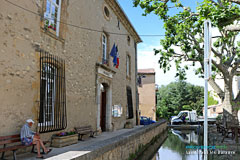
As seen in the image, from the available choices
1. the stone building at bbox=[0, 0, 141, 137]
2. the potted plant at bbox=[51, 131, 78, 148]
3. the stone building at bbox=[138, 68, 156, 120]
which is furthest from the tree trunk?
the stone building at bbox=[138, 68, 156, 120]

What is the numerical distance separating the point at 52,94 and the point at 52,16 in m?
2.67

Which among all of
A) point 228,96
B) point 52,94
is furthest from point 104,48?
point 228,96

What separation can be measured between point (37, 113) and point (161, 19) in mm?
8307

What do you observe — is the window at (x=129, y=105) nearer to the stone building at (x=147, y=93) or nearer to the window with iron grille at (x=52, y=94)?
the window with iron grille at (x=52, y=94)

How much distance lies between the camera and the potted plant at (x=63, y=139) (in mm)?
6402

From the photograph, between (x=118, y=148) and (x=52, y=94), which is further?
(x=52, y=94)

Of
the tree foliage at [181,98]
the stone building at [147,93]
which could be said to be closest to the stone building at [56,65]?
the stone building at [147,93]

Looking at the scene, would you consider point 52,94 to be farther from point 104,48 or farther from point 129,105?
point 129,105

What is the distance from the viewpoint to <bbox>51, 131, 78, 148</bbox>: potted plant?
6.40 m

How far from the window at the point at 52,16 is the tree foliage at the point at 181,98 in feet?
→ 99.5

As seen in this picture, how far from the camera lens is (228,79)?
13109 millimetres

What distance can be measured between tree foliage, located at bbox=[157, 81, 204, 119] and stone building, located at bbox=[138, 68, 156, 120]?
27.2ft

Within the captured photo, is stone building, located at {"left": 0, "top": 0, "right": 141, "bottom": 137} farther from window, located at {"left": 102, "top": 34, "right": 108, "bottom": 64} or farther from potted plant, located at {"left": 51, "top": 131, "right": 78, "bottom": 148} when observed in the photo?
potted plant, located at {"left": 51, "top": 131, "right": 78, "bottom": 148}

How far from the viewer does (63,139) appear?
21.5 feet
